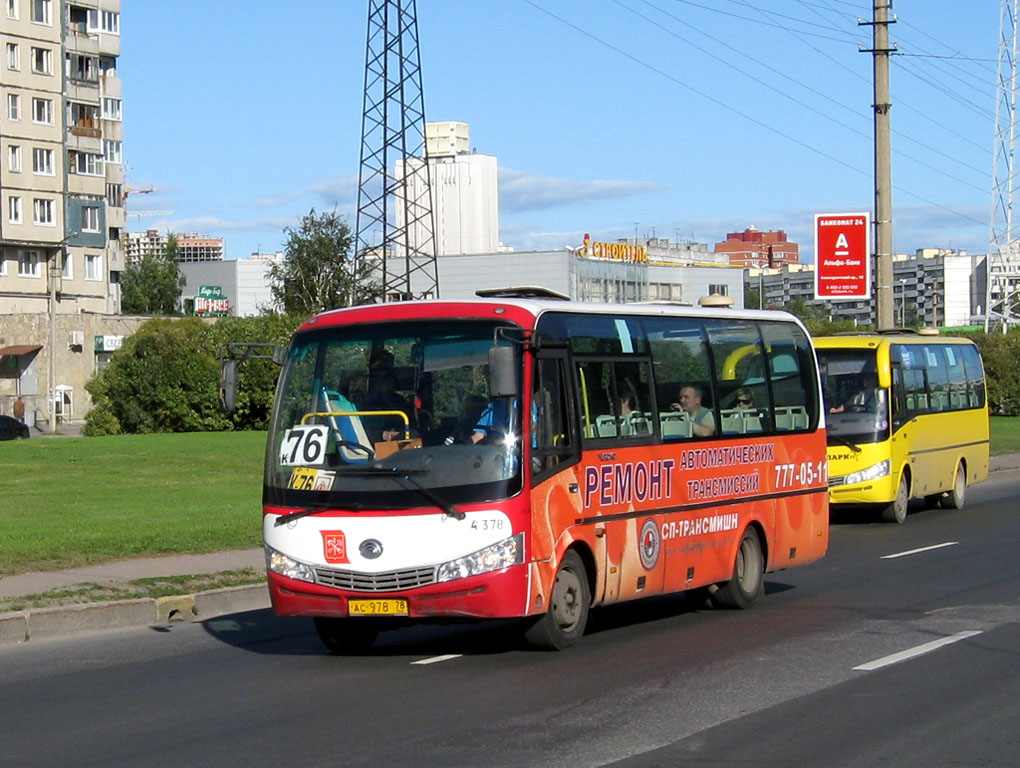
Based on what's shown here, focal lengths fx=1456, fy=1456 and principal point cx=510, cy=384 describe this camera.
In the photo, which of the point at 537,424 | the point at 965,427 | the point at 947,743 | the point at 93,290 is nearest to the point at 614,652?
the point at 537,424

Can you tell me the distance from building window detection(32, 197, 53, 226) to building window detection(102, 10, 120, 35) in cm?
1959

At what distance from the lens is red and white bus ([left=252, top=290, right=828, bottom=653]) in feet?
33.1

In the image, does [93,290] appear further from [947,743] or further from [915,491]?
[947,743]

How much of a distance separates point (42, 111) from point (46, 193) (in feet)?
15.3

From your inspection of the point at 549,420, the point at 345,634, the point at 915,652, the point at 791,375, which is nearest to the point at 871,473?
the point at 791,375

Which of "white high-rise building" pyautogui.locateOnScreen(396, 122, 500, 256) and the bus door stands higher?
"white high-rise building" pyautogui.locateOnScreen(396, 122, 500, 256)

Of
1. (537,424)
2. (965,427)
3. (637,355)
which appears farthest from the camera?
(965,427)

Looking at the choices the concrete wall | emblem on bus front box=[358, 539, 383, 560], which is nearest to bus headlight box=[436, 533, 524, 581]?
emblem on bus front box=[358, 539, 383, 560]

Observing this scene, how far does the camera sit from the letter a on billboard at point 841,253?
109 ft

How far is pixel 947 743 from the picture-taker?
7.64 metres

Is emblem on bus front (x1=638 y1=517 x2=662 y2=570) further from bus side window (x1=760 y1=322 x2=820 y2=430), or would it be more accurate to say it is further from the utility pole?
the utility pole

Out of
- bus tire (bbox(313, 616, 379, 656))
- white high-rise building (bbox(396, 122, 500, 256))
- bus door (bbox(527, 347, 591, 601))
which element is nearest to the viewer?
bus door (bbox(527, 347, 591, 601))

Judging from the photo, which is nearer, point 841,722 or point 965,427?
point 841,722

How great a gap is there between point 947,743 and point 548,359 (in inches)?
169
